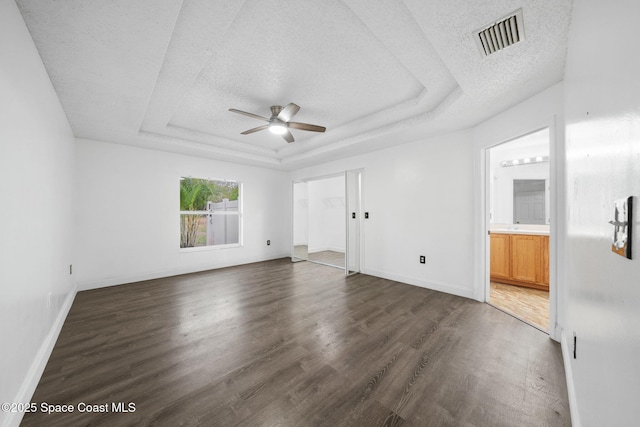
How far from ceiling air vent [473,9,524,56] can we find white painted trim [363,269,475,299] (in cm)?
288

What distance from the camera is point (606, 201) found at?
833 mm

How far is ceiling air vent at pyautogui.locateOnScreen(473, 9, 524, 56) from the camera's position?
148 centimetres

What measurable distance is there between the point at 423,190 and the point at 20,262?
4266 millimetres

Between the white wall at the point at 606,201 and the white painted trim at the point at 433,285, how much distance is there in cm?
200

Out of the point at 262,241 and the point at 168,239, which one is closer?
the point at 168,239

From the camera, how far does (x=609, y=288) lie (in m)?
0.79

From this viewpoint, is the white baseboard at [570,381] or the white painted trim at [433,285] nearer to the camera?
the white baseboard at [570,381]

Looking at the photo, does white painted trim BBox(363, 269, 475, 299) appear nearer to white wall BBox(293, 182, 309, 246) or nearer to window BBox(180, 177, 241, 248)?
white wall BBox(293, 182, 309, 246)

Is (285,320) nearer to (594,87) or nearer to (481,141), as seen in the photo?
(594,87)

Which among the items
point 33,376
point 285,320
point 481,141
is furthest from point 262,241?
point 481,141

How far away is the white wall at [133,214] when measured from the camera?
3.73m

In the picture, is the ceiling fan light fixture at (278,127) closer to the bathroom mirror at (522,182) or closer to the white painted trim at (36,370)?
the white painted trim at (36,370)

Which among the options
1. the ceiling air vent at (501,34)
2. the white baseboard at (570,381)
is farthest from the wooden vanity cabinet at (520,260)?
the ceiling air vent at (501,34)

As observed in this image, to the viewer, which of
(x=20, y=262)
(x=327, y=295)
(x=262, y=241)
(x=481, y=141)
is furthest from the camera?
(x=262, y=241)
